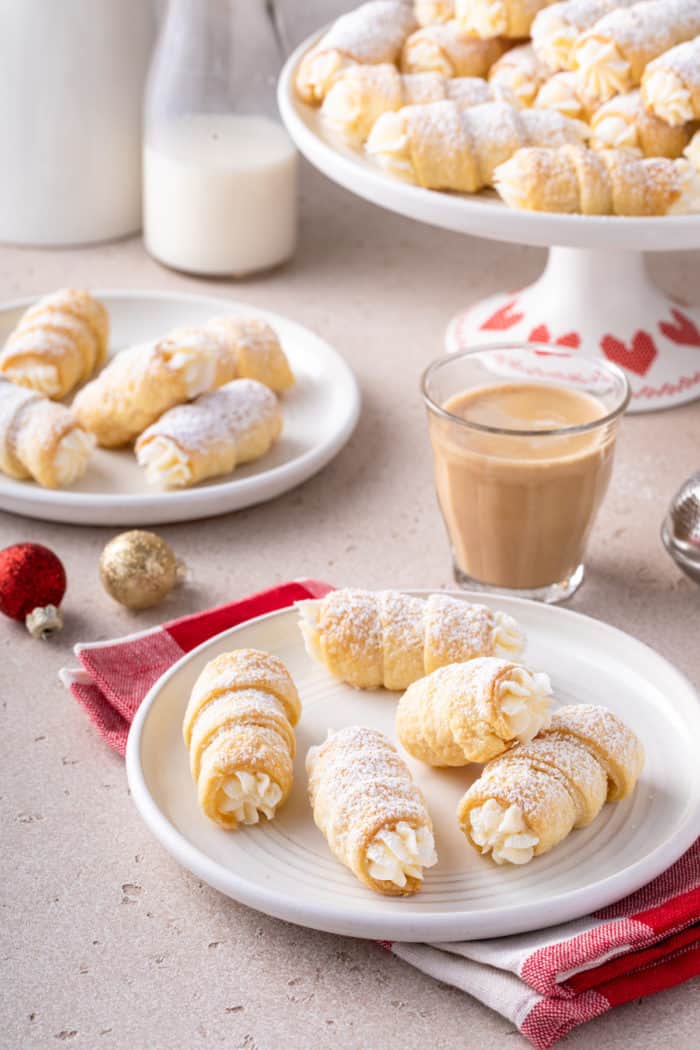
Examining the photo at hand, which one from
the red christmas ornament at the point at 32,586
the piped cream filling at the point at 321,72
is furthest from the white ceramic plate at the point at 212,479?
the piped cream filling at the point at 321,72

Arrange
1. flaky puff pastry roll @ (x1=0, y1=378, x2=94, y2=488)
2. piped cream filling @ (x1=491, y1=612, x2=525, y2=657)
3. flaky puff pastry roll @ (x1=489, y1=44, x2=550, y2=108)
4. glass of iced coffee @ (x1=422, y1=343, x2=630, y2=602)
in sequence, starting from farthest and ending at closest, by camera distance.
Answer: flaky puff pastry roll @ (x1=489, y1=44, x2=550, y2=108), flaky puff pastry roll @ (x1=0, y1=378, x2=94, y2=488), glass of iced coffee @ (x1=422, y1=343, x2=630, y2=602), piped cream filling @ (x1=491, y1=612, x2=525, y2=657)

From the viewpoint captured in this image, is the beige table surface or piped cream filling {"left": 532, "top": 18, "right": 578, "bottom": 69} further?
piped cream filling {"left": 532, "top": 18, "right": 578, "bottom": 69}

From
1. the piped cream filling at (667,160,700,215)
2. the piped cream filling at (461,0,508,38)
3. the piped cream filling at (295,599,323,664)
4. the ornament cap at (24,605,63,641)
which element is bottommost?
the ornament cap at (24,605,63,641)

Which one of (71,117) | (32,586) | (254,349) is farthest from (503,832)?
(71,117)

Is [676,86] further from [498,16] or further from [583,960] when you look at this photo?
[583,960]

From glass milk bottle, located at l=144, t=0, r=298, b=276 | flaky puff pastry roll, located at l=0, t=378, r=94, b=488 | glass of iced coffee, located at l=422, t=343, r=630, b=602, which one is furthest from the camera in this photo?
glass milk bottle, located at l=144, t=0, r=298, b=276

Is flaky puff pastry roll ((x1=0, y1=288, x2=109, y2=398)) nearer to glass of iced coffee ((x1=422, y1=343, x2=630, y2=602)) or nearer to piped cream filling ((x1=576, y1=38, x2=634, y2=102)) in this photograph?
glass of iced coffee ((x1=422, y1=343, x2=630, y2=602))

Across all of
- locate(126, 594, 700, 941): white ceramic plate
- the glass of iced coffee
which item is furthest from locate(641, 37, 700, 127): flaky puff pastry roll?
locate(126, 594, 700, 941): white ceramic plate
